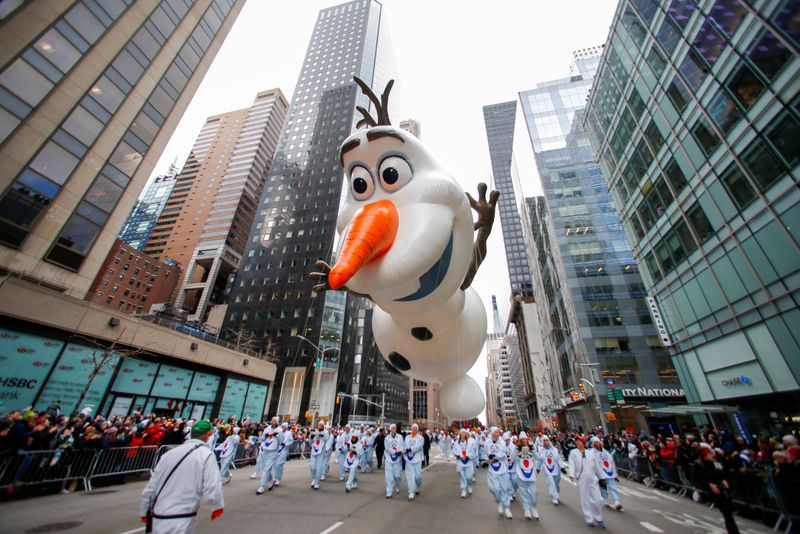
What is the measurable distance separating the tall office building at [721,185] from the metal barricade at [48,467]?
19715 millimetres

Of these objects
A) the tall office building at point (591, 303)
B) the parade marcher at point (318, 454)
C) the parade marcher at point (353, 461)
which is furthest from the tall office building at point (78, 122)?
the tall office building at point (591, 303)

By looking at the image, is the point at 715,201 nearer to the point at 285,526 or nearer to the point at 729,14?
the point at 729,14

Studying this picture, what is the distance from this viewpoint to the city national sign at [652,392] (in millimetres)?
26609

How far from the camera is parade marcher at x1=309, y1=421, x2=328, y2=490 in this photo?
28.5ft

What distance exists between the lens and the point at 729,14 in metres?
10.5

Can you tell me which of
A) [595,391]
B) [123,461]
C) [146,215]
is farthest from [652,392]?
[146,215]

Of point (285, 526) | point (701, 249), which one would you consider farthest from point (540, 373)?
point (285, 526)

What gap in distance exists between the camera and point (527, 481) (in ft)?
22.3

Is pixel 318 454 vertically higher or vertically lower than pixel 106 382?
lower

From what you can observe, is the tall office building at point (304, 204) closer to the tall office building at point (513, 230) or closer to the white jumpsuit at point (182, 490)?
the tall office building at point (513, 230)

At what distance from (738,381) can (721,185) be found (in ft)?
23.9

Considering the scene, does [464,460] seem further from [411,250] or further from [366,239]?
[366,239]

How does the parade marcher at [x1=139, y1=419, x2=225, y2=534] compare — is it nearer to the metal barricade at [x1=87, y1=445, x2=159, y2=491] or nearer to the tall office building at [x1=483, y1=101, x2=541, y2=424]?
the metal barricade at [x1=87, y1=445, x2=159, y2=491]

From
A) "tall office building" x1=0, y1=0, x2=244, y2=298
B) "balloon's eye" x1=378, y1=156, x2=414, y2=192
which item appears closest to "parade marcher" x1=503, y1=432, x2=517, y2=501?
"balloon's eye" x1=378, y1=156, x2=414, y2=192
